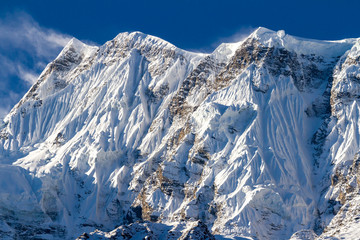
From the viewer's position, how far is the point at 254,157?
17150 centimetres

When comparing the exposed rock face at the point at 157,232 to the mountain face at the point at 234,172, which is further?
the mountain face at the point at 234,172

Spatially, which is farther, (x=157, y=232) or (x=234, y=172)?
(x=234, y=172)

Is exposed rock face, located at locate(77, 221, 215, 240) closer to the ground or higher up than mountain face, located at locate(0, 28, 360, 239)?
closer to the ground

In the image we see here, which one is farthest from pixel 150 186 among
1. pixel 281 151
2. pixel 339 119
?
pixel 339 119

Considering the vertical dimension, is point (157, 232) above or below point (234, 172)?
below

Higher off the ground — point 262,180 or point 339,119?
point 339,119

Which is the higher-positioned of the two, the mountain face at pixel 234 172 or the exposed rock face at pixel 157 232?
the mountain face at pixel 234 172

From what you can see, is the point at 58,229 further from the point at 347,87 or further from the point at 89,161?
the point at 347,87

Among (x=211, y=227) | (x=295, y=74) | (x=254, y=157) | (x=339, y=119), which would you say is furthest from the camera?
(x=295, y=74)

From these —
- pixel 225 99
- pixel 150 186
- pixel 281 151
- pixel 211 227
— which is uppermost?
pixel 225 99

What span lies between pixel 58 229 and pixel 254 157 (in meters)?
49.7

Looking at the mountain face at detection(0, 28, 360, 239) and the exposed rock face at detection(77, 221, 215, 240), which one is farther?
the mountain face at detection(0, 28, 360, 239)

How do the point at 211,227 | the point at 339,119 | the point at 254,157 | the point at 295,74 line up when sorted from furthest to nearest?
the point at 295,74, the point at 339,119, the point at 254,157, the point at 211,227

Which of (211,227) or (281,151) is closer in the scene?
(211,227)
